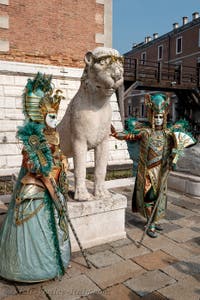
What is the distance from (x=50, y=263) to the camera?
8.94ft

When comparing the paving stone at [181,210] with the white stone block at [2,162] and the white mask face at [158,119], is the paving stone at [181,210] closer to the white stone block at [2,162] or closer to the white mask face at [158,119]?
the white mask face at [158,119]

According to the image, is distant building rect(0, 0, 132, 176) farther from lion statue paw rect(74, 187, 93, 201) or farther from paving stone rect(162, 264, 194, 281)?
paving stone rect(162, 264, 194, 281)

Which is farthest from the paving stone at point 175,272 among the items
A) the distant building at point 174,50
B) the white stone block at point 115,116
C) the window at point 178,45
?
the window at point 178,45

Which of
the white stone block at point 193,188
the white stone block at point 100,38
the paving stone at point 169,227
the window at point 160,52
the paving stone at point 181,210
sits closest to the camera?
the paving stone at point 169,227

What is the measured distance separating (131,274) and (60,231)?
94cm

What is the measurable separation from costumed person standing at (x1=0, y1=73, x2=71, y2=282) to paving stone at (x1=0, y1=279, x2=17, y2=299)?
121 mm

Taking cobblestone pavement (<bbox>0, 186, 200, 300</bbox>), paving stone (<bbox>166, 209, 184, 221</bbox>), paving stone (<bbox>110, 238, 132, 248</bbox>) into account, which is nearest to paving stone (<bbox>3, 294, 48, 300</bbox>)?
cobblestone pavement (<bbox>0, 186, 200, 300</bbox>)

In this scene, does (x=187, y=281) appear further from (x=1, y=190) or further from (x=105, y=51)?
(x=1, y=190)

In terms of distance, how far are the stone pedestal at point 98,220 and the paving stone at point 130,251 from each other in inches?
9.6

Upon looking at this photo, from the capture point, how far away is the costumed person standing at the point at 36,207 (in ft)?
8.59

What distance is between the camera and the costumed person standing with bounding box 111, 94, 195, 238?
13.1 ft

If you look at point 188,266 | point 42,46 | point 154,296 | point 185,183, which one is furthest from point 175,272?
point 42,46

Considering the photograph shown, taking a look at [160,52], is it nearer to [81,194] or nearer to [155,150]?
[155,150]

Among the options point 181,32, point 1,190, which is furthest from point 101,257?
point 181,32
